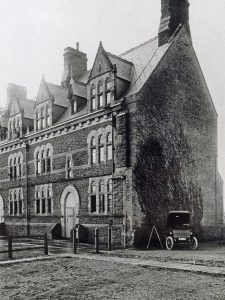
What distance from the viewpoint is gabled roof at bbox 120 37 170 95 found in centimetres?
2283

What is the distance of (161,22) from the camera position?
82.2 feet

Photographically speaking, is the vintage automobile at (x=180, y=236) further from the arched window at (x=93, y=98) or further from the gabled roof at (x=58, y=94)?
the gabled roof at (x=58, y=94)

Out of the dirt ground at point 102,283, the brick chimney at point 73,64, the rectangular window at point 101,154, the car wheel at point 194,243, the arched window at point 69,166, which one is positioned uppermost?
the brick chimney at point 73,64

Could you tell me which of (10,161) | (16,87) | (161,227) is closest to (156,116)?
(161,227)

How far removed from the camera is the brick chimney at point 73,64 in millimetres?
32312

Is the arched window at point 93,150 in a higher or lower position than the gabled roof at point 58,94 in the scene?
lower

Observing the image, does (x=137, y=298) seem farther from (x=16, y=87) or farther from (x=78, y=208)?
(x=16, y=87)

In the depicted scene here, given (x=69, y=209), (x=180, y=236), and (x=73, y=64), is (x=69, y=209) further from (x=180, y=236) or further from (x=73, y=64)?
(x=73, y=64)

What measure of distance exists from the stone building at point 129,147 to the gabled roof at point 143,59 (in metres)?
0.09

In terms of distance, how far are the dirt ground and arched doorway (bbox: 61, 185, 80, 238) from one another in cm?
1170

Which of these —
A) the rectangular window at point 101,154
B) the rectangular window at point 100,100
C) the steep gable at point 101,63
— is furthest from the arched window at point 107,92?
the rectangular window at point 101,154

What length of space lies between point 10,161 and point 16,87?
8970 mm

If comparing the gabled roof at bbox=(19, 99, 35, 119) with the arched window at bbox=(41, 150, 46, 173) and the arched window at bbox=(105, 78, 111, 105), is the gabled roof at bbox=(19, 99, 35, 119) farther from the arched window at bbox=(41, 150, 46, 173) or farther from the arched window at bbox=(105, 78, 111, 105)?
the arched window at bbox=(105, 78, 111, 105)

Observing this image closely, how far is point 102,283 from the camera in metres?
10.1
